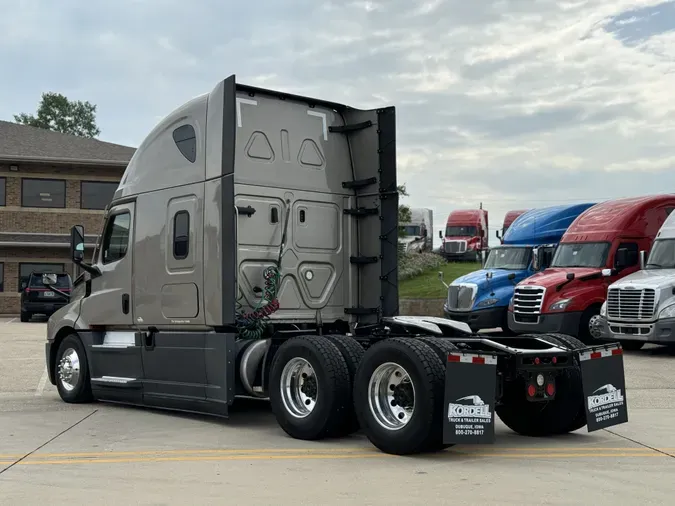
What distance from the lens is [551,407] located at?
28.1 feet

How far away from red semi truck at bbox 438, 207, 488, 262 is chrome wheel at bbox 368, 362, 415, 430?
1586 inches

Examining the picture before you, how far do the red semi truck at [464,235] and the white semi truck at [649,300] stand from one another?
1111 inches

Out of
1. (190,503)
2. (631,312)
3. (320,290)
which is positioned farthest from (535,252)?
(190,503)

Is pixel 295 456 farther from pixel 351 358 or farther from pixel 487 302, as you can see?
pixel 487 302

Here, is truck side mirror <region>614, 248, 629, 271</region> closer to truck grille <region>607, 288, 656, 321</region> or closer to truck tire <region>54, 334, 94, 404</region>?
truck grille <region>607, 288, 656, 321</region>

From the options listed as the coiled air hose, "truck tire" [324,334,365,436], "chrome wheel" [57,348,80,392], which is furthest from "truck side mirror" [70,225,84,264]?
"truck tire" [324,334,365,436]

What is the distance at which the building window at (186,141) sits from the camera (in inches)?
382

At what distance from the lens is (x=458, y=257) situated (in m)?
48.0

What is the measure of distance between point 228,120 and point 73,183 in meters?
29.9

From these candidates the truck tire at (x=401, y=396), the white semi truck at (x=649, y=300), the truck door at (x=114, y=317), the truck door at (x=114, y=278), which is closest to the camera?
the truck tire at (x=401, y=396)

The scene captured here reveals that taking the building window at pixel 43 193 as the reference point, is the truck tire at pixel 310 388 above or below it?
below

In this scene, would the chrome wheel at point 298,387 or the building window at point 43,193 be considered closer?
the chrome wheel at point 298,387

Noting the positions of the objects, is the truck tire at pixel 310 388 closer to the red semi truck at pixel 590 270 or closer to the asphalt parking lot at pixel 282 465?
the asphalt parking lot at pixel 282 465

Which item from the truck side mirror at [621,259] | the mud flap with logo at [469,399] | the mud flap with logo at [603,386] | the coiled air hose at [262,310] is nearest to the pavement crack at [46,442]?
the coiled air hose at [262,310]
